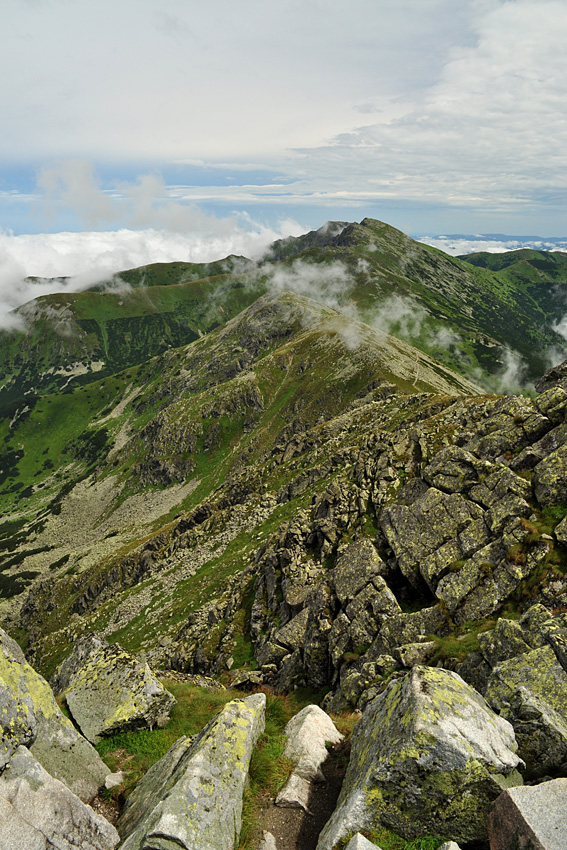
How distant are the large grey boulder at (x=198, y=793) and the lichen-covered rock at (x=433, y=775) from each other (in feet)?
9.08

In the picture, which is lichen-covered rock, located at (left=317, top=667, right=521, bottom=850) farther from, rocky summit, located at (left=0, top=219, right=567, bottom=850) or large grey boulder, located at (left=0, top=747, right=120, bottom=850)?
large grey boulder, located at (left=0, top=747, right=120, bottom=850)

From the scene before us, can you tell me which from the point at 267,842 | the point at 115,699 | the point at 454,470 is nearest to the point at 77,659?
the point at 115,699

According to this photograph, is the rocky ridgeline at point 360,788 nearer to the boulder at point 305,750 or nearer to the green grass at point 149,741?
the boulder at point 305,750

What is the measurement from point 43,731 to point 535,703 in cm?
1590

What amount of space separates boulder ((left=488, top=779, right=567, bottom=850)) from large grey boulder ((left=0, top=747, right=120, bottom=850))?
389 inches

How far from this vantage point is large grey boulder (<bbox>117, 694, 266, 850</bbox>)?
10.4 m

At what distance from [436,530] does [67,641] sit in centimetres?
8941

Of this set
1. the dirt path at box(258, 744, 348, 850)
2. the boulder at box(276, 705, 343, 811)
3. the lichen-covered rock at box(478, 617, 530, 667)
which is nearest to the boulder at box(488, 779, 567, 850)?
the dirt path at box(258, 744, 348, 850)

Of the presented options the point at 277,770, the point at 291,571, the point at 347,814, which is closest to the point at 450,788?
the point at 347,814

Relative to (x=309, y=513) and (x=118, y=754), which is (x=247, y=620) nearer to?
(x=309, y=513)

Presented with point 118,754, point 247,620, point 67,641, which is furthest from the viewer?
point 67,641

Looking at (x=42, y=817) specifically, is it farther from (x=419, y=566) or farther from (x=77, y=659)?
(x=419, y=566)

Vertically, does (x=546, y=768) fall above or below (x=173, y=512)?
above

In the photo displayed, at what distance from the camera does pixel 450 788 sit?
10.5 metres
